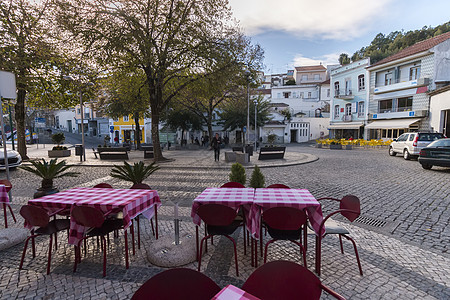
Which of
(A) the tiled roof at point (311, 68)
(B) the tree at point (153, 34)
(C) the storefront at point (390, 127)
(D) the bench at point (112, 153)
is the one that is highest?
(A) the tiled roof at point (311, 68)

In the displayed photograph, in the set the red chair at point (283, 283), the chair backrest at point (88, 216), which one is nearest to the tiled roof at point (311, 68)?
the chair backrest at point (88, 216)

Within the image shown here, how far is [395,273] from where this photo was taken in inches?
129

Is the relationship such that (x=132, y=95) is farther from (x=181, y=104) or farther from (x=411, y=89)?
(x=411, y=89)

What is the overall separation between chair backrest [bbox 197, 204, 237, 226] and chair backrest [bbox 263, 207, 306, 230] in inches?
18.3

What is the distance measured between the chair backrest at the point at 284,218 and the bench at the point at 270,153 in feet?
41.2

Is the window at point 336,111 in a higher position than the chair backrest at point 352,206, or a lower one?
higher

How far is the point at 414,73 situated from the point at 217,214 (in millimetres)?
32302

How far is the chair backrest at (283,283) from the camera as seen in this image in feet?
5.27

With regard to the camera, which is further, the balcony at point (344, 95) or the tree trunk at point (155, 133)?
the balcony at point (344, 95)

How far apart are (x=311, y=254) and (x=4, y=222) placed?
623 centimetres

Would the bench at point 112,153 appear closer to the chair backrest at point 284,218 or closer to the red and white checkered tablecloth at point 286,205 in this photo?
the red and white checkered tablecloth at point 286,205

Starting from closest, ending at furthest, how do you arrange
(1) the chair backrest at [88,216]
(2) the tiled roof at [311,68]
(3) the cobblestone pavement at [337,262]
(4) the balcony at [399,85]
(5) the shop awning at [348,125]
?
(3) the cobblestone pavement at [337,262] → (1) the chair backrest at [88,216] → (4) the balcony at [399,85] → (5) the shop awning at [348,125] → (2) the tiled roof at [311,68]

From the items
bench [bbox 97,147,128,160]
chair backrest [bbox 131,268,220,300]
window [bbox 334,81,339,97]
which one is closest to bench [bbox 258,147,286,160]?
bench [bbox 97,147,128,160]

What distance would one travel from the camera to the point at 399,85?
26.8m
